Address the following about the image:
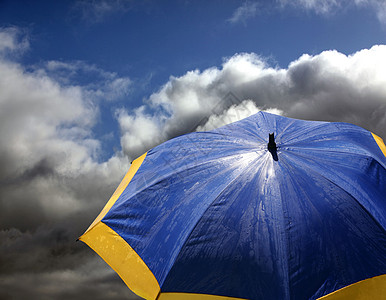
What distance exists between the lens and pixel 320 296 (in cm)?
335

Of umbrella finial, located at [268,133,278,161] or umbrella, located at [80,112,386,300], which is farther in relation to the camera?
umbrella finial, located at [268,133,278,161]

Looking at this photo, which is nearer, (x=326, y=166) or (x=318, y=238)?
(x=318, y=238)

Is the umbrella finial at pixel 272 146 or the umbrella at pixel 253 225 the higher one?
the umbrella finial at pixel 272 146

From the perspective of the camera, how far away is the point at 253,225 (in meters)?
3.55

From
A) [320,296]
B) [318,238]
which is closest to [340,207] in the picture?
[318,238]

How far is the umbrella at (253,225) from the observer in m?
3.38

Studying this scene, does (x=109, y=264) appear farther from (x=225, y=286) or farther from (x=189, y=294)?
(x=225, y=286)

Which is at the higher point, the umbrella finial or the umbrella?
the umbrella finial

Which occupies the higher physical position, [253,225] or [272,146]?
[272,146]

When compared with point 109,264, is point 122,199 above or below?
above

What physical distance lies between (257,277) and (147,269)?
1146 mm

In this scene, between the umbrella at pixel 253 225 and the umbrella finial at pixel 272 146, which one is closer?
the umbrella at pixel 253 225

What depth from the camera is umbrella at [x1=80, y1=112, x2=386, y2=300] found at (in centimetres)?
338

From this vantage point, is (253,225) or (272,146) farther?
(272,146)
